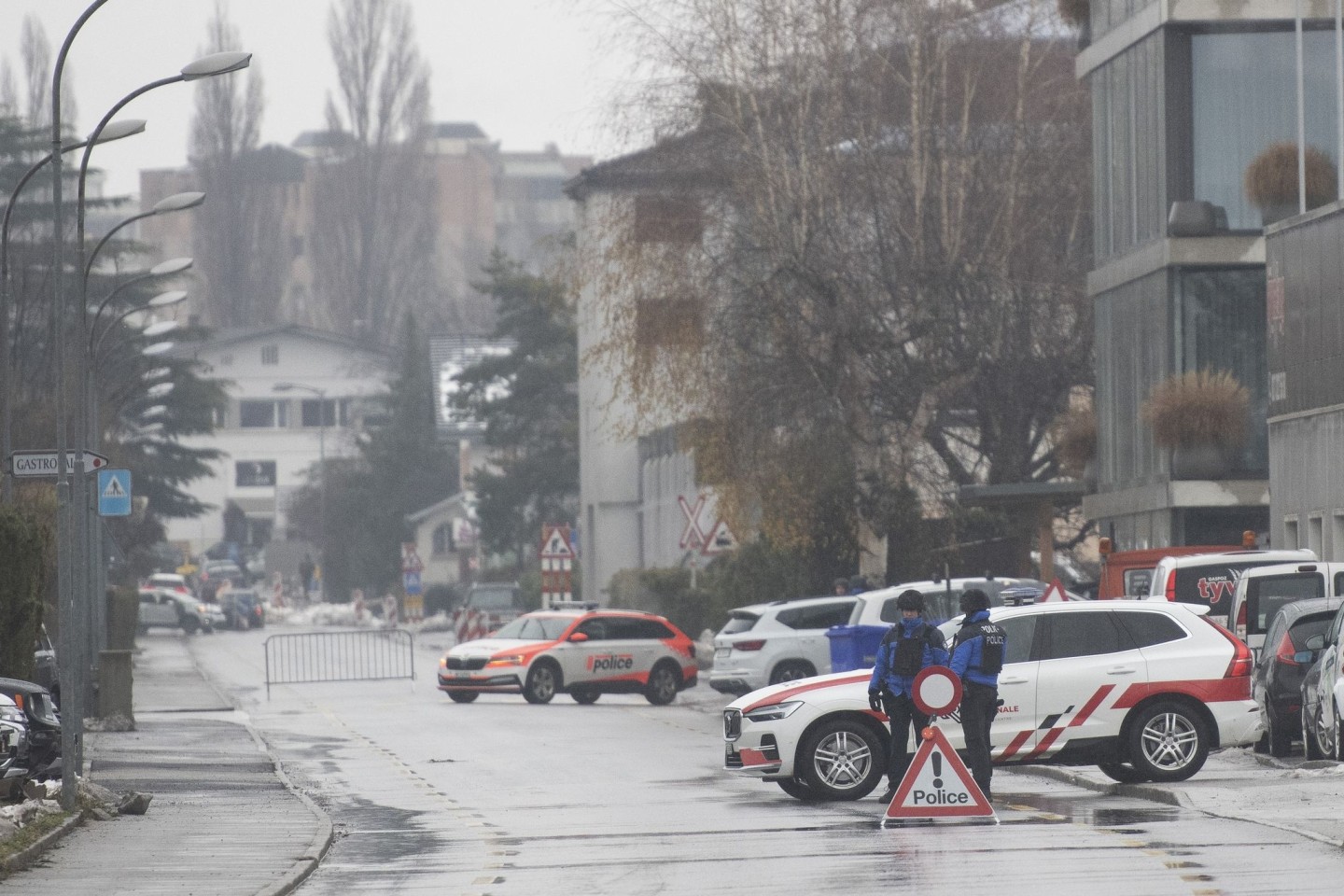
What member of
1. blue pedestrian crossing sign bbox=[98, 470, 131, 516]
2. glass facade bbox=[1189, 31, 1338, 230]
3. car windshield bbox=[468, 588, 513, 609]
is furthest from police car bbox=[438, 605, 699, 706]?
car windshield bbox=[468, 588, 513, 609]

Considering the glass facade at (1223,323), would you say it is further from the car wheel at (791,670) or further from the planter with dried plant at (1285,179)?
the car wheel at (791,670)

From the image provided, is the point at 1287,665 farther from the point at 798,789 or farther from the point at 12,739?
the point at 12,739

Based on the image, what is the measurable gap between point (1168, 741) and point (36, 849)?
880 centimetres

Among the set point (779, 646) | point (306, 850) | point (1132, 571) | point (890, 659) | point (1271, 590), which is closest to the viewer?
point (306, 850)

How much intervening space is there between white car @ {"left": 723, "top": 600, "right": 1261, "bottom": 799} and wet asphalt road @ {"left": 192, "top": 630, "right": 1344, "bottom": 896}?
359 millimetres

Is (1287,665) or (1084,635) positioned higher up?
(1084,635)

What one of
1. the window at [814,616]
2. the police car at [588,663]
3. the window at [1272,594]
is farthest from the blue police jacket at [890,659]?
the police car at [588,663]

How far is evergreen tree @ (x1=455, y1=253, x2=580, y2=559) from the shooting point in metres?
91.5

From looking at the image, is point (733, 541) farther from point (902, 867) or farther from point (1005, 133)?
point (902, 867)

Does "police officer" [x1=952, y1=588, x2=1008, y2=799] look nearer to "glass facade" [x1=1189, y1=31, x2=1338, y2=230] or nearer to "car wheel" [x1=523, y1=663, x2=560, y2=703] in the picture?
"glass facade" [x1=1189, y1=31, x2=1338, y2=230]

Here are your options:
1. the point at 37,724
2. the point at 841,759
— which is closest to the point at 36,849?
the point at 37,724

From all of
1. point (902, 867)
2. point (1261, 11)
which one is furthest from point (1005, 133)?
point (902, 867)

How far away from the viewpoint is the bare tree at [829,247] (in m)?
41.5

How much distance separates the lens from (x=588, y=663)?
39.3m
